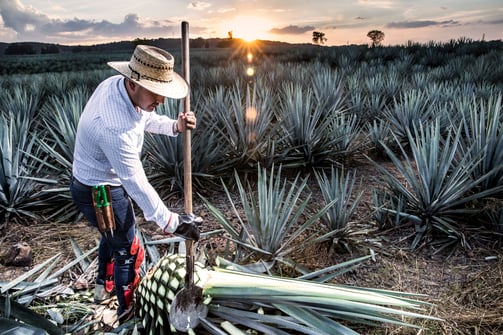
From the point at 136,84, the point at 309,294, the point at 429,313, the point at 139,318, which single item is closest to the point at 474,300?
the point at 429,313

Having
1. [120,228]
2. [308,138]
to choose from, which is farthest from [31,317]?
[308,138]

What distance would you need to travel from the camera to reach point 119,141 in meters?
1.70

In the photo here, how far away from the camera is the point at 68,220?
11.2 ft

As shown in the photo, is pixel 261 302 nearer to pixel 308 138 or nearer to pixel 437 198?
pixel 437 198

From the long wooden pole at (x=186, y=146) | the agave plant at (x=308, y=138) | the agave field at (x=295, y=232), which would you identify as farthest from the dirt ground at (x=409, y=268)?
the agave plant at (x=308, y=138)

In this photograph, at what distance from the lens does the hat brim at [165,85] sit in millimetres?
1694

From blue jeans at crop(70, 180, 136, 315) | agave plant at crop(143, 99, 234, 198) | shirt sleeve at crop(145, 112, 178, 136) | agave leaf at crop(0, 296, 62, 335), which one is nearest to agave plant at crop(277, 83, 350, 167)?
agave plant at crop(143, 99, 234, 198)

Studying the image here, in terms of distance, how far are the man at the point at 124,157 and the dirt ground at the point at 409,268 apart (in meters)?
0.54

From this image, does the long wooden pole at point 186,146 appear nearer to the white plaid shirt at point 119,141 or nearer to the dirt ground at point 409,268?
the white plaid shirt at point 119,141

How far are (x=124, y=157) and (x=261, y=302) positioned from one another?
32.6 inches

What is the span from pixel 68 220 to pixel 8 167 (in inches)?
27.9

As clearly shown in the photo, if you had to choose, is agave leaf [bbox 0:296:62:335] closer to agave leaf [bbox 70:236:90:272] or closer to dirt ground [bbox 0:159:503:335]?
dirt ground [bbox 0:159:503:335]

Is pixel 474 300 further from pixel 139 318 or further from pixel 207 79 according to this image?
pixel 207 79

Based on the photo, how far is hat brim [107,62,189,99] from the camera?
169cm
